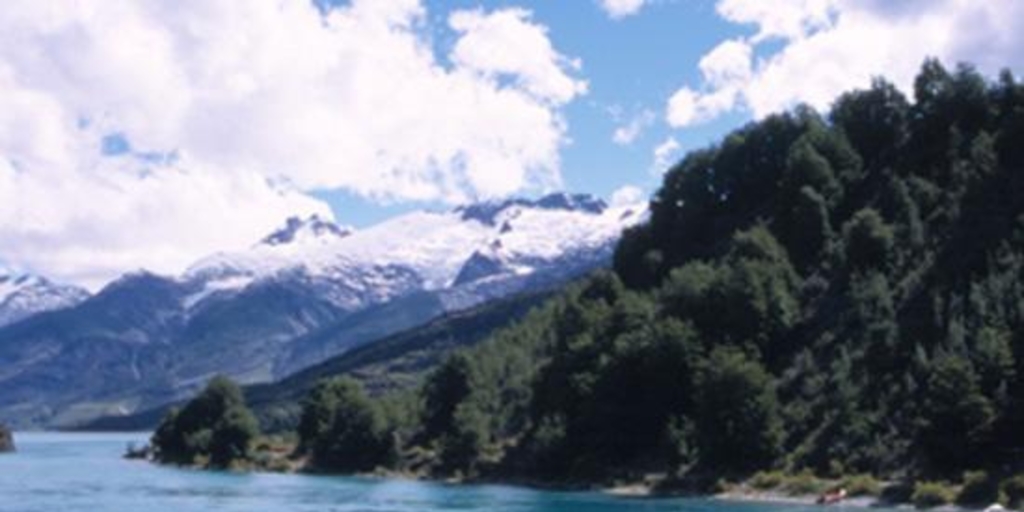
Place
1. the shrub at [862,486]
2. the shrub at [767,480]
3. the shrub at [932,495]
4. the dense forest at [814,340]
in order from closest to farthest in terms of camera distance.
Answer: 1. the shrub at [932,495]
2. the shrub at [862,486]
3. the dense forest at [814,340]
4. the shrub at [767,480]

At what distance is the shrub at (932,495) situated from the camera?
350 ft

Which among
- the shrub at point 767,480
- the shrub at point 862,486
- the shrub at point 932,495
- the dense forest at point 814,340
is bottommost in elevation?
the shrub at point 932,495

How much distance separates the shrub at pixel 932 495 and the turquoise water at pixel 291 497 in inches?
340

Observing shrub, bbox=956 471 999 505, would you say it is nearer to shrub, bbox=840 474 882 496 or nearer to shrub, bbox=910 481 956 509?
shrub, bbox=910 481 956 509

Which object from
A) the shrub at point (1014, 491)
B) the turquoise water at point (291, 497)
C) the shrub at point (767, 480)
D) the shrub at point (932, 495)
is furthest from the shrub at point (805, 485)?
the shrub at point (1014, 491)

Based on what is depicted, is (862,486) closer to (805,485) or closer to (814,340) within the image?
(805,485)

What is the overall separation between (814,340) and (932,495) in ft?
142

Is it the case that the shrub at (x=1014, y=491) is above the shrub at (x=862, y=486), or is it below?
below

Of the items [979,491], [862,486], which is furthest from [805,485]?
[979,491]

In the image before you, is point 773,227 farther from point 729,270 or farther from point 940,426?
point 940,426

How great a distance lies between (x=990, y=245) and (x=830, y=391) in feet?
78.9

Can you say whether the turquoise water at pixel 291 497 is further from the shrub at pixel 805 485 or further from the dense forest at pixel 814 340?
the dense forest at pixel 814 340

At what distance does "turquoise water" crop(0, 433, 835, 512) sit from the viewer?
4734 inches

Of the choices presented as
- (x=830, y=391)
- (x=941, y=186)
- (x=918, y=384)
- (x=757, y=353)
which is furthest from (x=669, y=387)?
(x=941, y=186)
